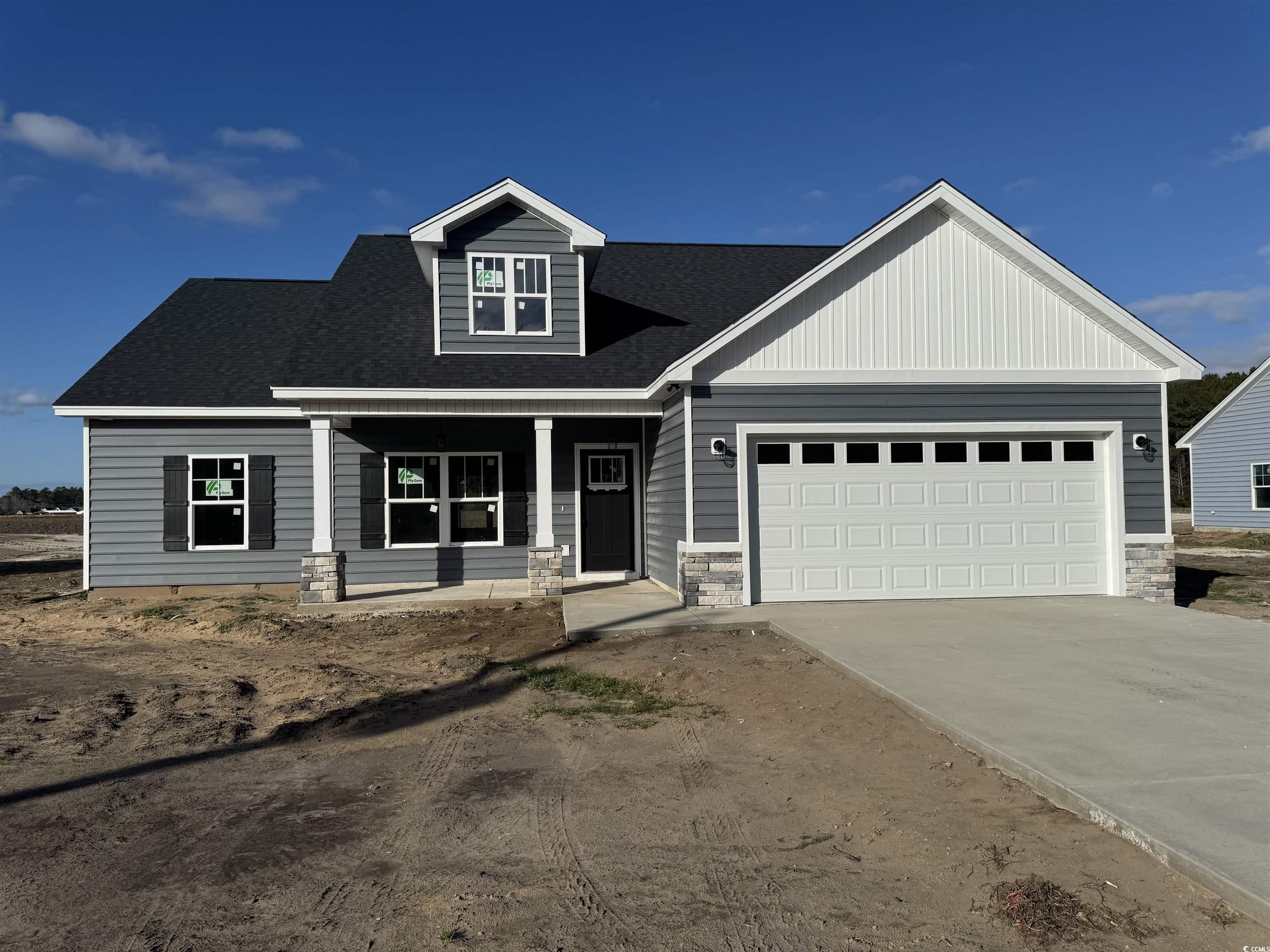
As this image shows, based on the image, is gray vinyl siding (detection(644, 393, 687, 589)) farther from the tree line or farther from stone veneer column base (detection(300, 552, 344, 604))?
the tree line

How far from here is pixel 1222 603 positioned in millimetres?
11594

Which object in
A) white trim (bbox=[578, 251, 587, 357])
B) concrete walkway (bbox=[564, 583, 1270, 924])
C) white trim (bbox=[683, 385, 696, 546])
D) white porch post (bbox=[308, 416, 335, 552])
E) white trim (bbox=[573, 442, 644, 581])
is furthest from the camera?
white trim (bbox=[573, 442, 644, 581])

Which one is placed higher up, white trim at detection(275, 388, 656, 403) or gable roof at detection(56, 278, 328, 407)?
gable roof at detection(56, 278, 328, 407)

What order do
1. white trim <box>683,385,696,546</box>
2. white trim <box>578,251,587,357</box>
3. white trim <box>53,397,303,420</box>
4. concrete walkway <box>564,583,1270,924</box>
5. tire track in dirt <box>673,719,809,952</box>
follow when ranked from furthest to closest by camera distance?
white trim <box>578,251,587,357</box>, white trim <box>53,397,303,420</box>, white trim <box>683,385,696,546</box>, concrete walkway <box>564,583,1270,924</box>, tire track in dirt <box>673,719,809,952</box>

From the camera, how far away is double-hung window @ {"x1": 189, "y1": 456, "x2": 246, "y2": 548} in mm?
13750

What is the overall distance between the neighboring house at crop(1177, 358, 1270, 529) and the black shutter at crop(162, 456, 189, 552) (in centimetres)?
2791

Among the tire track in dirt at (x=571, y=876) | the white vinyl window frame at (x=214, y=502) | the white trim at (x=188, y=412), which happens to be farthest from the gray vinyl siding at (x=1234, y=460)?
the tire track in dirt at (x=571, y=876)

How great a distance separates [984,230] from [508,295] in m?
6.92

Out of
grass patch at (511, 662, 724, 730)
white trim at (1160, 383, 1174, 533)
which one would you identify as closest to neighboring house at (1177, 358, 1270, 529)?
white trim at (1160, 383, 1174, 533)

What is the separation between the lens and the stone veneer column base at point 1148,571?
443 inches

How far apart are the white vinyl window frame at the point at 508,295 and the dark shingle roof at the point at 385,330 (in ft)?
1.51

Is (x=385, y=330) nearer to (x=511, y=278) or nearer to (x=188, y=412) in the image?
(x=511, y=278)

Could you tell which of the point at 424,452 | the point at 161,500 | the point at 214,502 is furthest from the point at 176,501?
the point at 424,452

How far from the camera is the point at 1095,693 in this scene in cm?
625
